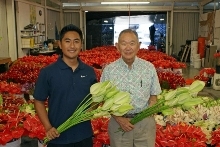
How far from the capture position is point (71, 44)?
1.57m

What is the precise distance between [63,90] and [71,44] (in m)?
0.26

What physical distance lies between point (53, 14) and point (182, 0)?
6157 mm

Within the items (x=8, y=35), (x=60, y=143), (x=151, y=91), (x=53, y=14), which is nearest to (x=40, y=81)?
(x=60, y=143)

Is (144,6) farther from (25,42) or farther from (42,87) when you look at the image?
(42,87)

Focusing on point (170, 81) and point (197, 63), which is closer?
point (170, 81)

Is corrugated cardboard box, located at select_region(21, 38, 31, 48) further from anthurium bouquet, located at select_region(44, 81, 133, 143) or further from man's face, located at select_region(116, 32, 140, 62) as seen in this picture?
anthurium bouquet, located at select_region(44, 81, 133, 143)

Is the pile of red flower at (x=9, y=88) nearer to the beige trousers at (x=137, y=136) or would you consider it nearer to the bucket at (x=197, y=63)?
the beige trousers at (x=137, y=136)

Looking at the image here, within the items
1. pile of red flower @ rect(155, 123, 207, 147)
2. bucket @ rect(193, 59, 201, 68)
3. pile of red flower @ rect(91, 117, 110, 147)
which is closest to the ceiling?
bucket @ rect(193, 59, 201, 68)

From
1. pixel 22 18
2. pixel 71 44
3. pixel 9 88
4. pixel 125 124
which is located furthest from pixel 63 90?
pixel 22 18

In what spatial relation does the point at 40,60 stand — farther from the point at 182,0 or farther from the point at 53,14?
the point at 182,0

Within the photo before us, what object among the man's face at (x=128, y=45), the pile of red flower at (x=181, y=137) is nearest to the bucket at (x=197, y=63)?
the pile of red flower at (x=181, y=137)

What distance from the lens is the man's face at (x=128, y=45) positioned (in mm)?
1684

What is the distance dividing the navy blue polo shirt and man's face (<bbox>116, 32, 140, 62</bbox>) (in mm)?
254

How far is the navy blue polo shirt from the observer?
157 cm
